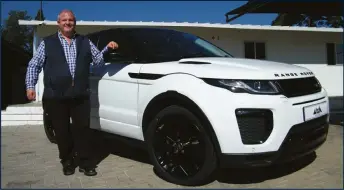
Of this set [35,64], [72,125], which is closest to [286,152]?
[72,125]

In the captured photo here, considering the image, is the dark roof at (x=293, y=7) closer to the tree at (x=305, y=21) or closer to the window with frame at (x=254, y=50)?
the window with frame at (x=254, y=50)

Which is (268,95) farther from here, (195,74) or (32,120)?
(32,120)

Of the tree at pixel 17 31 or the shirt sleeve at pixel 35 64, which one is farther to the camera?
the tree at pixel 17 31

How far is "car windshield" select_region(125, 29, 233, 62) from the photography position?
138 inches

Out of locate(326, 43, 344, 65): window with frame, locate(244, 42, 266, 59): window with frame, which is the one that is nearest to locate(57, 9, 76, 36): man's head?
locate(244, 42, 266, 59): window with frame

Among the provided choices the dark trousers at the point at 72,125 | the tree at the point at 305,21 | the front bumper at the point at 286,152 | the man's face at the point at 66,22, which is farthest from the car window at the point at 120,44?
the tree at the point at 305,21

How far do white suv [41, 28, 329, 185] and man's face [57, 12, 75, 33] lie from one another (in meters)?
0.56

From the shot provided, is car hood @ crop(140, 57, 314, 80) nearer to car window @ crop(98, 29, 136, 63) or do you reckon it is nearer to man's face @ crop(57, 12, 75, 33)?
car window @ crop(98, 29, 136, 63)

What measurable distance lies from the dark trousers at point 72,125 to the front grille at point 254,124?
173 centimetres

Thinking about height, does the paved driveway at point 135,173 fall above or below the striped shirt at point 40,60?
below

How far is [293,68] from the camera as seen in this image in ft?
10.2

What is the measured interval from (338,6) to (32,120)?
8628 millimetres

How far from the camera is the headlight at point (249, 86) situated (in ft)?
8.66

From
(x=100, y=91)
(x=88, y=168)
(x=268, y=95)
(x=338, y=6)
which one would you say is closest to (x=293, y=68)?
(x=268, y=95)
